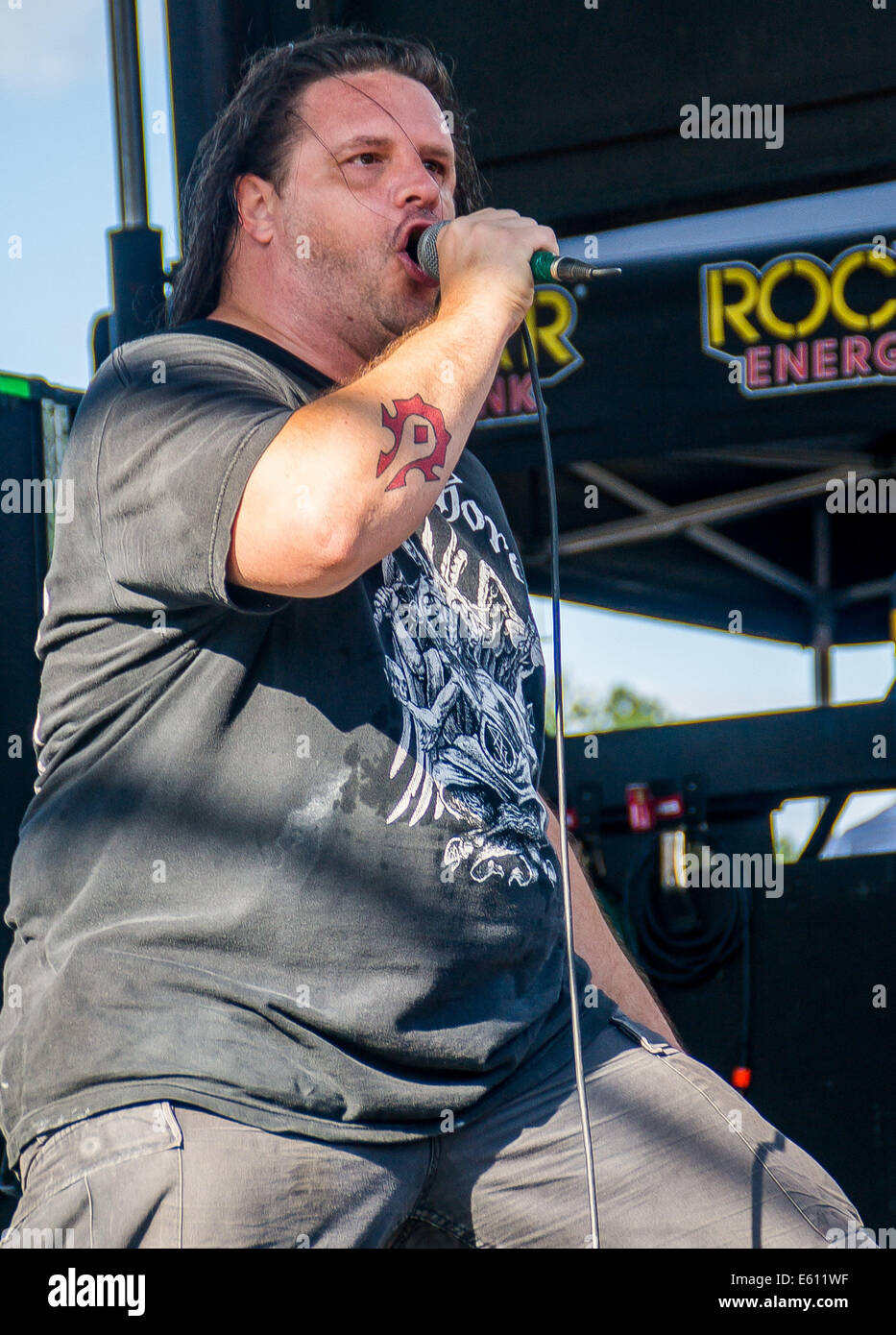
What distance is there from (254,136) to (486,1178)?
123 centimetres

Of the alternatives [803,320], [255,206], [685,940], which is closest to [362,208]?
[255,206]

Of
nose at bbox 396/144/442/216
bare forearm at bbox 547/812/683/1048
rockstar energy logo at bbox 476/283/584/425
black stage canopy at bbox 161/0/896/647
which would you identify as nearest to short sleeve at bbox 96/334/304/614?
nose at bbox 396/144/442/216

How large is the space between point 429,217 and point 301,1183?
3.34 ft

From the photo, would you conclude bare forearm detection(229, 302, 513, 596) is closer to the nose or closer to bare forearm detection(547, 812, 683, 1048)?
the nose

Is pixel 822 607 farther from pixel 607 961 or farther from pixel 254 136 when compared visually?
pixel 254 136

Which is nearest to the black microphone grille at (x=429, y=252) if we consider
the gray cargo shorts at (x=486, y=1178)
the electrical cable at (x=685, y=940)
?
the gray cargo shorts at (x=486, y=1178)

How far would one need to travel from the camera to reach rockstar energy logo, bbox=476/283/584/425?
122 inches

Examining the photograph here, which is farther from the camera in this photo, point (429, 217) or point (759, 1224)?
point (429, 217)

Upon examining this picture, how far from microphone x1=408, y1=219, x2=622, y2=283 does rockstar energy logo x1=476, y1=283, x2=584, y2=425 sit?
1.34m

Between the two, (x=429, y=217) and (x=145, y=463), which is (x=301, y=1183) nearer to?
(x=145, y=463)

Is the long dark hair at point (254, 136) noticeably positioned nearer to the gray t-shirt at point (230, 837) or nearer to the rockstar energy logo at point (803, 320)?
the gray t-shirt at point (230, 837)

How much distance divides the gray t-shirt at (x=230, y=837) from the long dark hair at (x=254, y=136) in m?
0.37
